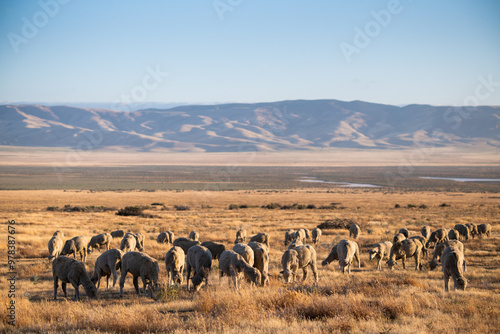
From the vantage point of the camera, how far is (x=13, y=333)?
926 centimetres

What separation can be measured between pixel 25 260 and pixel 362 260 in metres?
15.5

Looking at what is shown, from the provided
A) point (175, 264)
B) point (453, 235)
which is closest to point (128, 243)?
point (175, 264)

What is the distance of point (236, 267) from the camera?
13578mm

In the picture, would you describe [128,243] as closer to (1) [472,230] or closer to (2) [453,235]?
(2) [453,235]

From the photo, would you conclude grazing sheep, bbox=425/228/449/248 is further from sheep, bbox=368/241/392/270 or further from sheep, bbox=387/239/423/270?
sheep, bbox=387/239/423/270

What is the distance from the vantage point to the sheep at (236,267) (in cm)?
1309

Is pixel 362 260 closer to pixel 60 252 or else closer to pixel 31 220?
pixel 60 252

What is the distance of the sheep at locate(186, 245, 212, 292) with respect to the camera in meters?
13.7

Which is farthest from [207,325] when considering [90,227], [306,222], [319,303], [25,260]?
[306,222]

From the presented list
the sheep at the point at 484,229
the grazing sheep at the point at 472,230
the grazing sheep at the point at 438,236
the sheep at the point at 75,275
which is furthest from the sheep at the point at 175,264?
the sheep at the point at 484,229

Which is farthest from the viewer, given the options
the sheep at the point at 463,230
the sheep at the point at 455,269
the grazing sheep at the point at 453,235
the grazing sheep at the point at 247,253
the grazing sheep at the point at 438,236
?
the sheep at the point at 463,230

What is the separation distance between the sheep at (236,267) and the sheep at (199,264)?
571 mm

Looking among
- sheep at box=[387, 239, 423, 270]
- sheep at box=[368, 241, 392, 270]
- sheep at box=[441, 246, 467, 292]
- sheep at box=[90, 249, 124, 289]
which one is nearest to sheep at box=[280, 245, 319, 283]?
sheep at box=[441, 246, 467, 292]

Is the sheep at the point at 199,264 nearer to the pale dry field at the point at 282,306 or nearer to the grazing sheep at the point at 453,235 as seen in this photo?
the pale dry field at the point at 282,306
